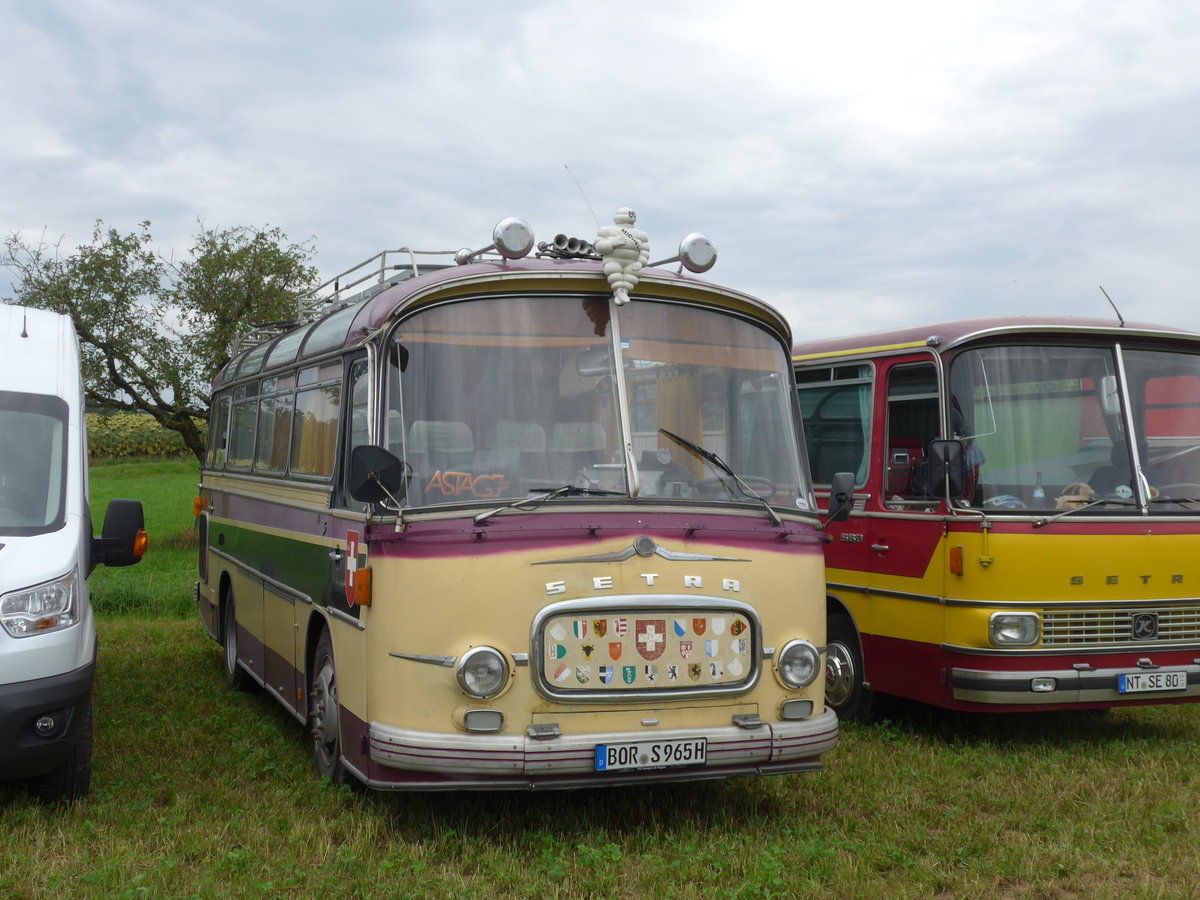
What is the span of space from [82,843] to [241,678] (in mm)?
4575

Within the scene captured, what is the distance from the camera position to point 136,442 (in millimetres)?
65562

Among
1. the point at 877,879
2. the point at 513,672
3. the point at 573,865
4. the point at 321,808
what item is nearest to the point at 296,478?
the point at 321,808

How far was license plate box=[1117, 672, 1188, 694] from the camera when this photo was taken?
8.05m

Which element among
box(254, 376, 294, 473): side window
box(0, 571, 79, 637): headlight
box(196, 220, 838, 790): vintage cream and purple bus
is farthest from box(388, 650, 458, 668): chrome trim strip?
box(254, 376, 294, 473): side window

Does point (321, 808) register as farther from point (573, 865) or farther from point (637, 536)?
point (637, 536)

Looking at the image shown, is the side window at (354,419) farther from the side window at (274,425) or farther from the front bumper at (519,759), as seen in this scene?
the side window at (274,425)

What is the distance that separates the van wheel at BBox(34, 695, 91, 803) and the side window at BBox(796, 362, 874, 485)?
517cm

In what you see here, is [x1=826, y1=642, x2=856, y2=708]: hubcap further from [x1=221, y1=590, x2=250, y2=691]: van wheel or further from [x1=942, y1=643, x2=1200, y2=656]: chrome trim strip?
[x1=221, y1=590, x2=250, y2=691]: van wheel

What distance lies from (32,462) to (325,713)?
2.09 m

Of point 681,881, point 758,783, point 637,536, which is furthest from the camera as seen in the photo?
point 758,783

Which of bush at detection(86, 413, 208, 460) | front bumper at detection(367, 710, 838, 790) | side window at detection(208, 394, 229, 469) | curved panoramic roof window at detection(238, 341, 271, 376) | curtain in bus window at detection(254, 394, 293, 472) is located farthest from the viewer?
bush at detection(86, 413, 208, 460)

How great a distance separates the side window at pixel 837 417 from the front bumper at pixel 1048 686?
1730mm

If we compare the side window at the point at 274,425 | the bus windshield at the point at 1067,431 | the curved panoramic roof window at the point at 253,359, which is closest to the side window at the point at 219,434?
the curved panoramic roof window at the point at 253,359

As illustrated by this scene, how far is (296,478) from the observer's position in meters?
8.25
